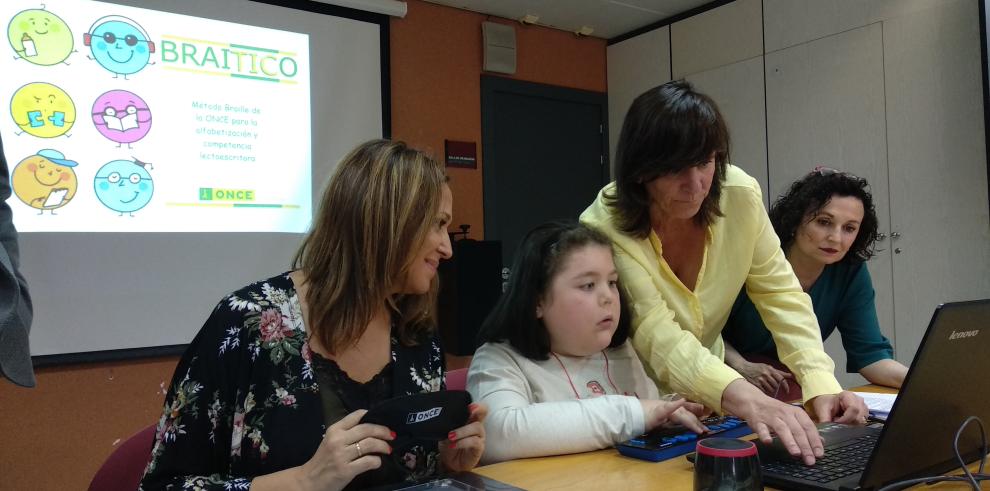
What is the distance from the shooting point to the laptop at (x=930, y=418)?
2.97 feet

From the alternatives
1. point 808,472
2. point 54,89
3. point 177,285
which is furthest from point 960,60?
point 54,89

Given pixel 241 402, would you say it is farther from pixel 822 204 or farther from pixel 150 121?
pixel 150 121

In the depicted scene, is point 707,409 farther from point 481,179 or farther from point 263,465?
point 481,179

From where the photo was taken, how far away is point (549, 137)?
15.6 ft

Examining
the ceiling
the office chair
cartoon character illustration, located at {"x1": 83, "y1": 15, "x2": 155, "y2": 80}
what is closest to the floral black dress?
the office chair

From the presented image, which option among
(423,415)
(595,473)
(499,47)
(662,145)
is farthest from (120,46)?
(595,473)

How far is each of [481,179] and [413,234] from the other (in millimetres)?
3217

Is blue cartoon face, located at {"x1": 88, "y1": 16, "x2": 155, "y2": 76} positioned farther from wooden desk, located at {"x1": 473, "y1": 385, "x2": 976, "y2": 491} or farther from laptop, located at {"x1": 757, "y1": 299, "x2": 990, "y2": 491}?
laptop, located at {"x1": 757, "y1": 299, "x2": 990, "y2": 491}

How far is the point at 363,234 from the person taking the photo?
1211mm

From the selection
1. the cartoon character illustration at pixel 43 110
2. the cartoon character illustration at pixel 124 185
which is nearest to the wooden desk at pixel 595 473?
the cartoon character illustration at pixel 124 185

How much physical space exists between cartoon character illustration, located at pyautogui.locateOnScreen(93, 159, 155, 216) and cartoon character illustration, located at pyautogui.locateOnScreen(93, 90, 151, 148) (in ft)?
0.33

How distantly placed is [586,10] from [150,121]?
8.60 feet

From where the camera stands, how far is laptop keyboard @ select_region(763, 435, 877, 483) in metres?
1.02

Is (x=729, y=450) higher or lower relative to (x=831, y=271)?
lower
